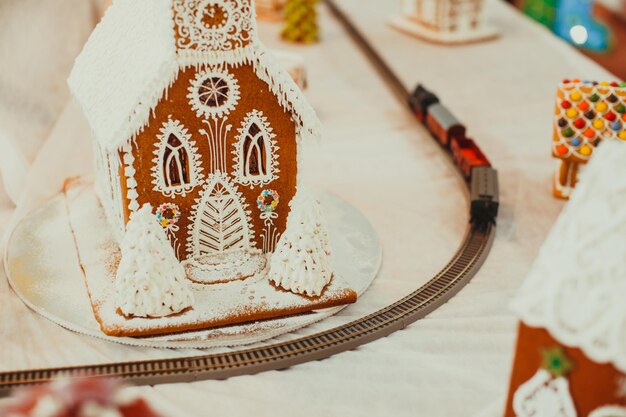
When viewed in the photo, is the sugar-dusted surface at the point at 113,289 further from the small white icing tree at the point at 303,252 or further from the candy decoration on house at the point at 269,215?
the candy decoration on house at the point at 269,215

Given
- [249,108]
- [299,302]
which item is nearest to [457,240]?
[299,302]

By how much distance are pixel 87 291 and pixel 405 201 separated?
1.40m

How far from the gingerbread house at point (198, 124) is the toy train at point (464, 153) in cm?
87

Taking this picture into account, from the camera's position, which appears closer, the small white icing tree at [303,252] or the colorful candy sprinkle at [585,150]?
the small white icing tree at [303,252]

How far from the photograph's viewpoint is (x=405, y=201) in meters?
3.47

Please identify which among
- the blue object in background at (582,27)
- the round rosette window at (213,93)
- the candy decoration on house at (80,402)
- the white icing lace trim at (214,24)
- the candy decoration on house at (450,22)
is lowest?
the blue object in background at (582,27)

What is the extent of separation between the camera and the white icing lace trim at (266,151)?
2584 mm

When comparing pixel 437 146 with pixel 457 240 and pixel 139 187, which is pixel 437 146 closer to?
pixel 457 240

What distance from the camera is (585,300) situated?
5.63ft

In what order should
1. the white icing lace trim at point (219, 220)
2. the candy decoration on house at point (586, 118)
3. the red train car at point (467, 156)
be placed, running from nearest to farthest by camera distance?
the white icing lace trim at point (219, 220), the candy decoration on house at point (586, 118), the red train car at point (467, 156)

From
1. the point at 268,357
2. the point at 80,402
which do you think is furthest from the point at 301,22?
the point at 80,402

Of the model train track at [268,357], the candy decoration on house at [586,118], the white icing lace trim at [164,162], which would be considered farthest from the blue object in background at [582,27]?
the white icing lace trim at [164,162]

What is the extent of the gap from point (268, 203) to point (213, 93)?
1.46 ft

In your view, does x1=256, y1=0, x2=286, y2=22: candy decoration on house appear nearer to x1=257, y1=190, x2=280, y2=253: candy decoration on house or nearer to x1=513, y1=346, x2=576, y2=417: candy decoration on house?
x1=257, y1=190, x2=280, y2=253: candy decoration on house
